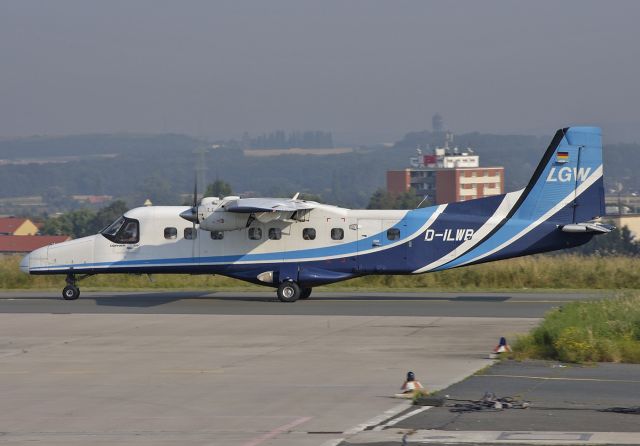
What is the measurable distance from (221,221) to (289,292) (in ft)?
9.83

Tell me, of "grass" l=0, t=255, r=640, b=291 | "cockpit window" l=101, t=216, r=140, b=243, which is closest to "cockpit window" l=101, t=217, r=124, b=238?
"cockpit window" l=101, t=216, r=140, b=243

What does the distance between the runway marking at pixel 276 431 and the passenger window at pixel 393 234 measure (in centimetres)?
1729

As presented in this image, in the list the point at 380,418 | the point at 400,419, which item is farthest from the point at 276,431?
the point at 400,419

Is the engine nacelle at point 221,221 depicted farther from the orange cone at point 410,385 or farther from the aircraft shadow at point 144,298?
the orange cone at point 410,385

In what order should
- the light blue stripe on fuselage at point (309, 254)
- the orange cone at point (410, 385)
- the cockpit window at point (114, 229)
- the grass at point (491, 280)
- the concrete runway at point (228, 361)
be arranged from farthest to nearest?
the grass at point (491, 280) < the cockpit window at point (114, 229) < the light blue stripe on fuselage at point (309, 254) < the orange cone at point (410, 385) < the concrete runway at point (228, 361)

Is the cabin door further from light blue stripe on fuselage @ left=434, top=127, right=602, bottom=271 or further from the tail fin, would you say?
the tail fin

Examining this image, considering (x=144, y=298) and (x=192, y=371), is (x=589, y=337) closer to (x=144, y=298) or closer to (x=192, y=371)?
(x=192, y=371)

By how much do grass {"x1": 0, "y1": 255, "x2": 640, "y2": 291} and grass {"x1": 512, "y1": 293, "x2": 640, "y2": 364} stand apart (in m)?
15.3

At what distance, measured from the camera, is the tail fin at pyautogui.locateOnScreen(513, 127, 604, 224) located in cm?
3167

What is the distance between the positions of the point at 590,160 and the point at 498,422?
1831 centimetres

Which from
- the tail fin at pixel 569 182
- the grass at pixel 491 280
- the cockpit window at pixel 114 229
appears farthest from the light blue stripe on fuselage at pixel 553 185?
the cockpit window at pixel 114 229

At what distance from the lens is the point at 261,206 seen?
31.8 metres

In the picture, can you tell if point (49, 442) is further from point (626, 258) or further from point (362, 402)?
point (626, 258)

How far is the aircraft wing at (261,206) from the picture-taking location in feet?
104
